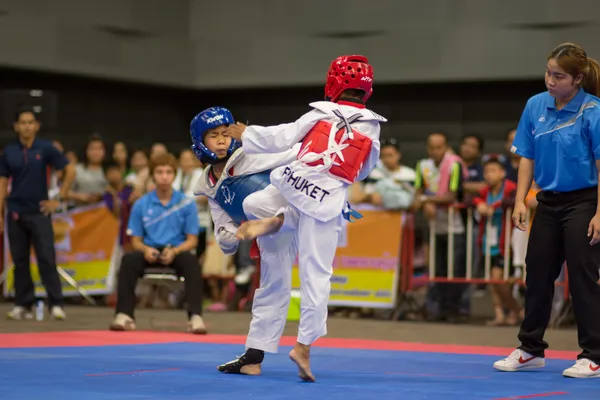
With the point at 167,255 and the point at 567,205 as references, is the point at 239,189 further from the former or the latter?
the point at 167,255

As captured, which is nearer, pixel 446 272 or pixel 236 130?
pixel 236 130

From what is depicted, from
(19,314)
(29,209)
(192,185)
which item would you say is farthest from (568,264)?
(192,185)

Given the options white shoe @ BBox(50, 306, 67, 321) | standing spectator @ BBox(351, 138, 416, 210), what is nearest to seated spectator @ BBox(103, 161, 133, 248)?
white shoe @ BBox(50, 306, 67, 321)

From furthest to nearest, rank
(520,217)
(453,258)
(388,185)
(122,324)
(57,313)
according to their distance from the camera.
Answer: (388,185)
(453,258)
(57,313)
(122,324)
(520,217)

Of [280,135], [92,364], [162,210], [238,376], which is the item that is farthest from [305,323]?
[162,210]

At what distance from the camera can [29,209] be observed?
9281 mm

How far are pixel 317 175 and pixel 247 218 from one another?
0.51m

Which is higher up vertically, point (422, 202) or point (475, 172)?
point (475, 172)

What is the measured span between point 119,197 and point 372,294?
332 cm

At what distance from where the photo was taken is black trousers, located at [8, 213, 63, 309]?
30.3 ft

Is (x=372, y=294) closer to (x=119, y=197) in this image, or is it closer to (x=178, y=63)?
(x=119, y=197)

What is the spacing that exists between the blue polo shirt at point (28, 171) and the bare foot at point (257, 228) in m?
4.81

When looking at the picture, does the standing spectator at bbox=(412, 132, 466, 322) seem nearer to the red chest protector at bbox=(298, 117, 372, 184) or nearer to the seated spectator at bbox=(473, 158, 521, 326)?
the seated spectator at bbox=(473, 158, 521, 326)

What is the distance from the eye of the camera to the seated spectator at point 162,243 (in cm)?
834
